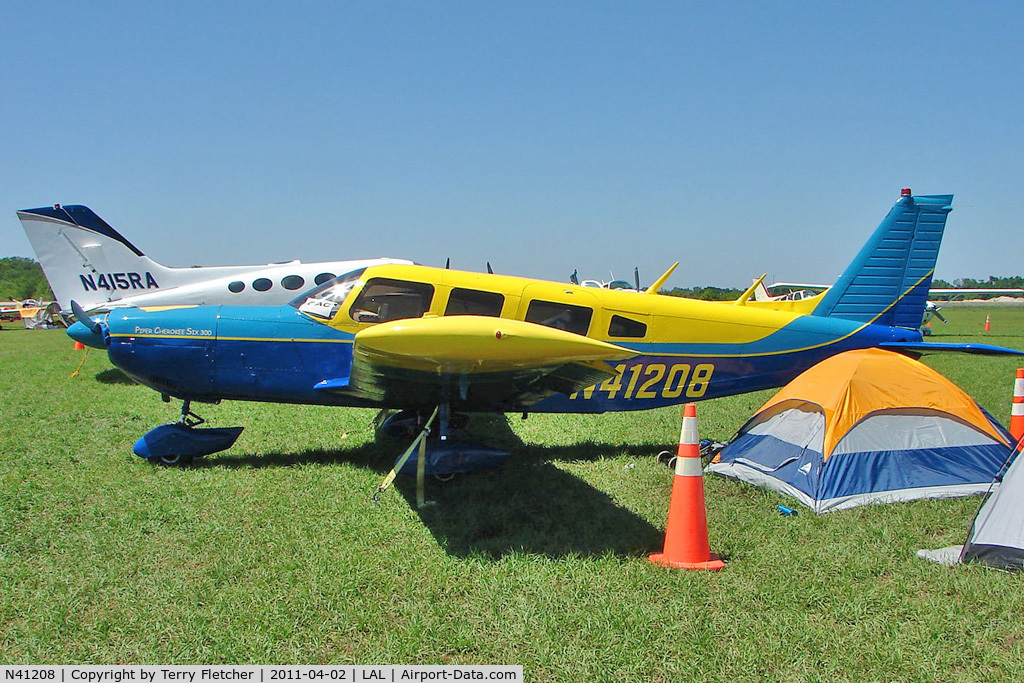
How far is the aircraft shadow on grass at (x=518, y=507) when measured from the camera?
412 cm

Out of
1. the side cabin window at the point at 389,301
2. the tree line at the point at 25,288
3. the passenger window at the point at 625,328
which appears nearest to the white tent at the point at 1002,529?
the passenger window at the point at 625,328

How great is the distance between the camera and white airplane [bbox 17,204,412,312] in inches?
460

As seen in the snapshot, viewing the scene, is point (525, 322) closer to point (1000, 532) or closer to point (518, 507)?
point (518, 507)

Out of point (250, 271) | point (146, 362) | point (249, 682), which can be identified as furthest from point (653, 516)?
point (250, 271)

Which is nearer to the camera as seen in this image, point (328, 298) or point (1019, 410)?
point (1019, 410)

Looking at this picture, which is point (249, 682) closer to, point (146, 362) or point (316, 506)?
point (316, 506)

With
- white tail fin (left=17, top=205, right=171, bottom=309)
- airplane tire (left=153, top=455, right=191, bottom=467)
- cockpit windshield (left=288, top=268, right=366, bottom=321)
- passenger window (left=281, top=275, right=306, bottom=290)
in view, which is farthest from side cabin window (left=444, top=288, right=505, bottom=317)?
white tail fin (left=17, top=205, right=171, bottom=309)

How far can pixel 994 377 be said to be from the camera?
12.0 meters

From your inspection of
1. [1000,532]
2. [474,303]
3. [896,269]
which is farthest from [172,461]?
[896,269]

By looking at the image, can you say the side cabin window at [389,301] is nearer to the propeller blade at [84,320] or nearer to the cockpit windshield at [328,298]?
the cockpit windshield at [328,298]

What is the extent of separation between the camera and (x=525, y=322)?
499cm

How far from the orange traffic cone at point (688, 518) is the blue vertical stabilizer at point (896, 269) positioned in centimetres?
373
